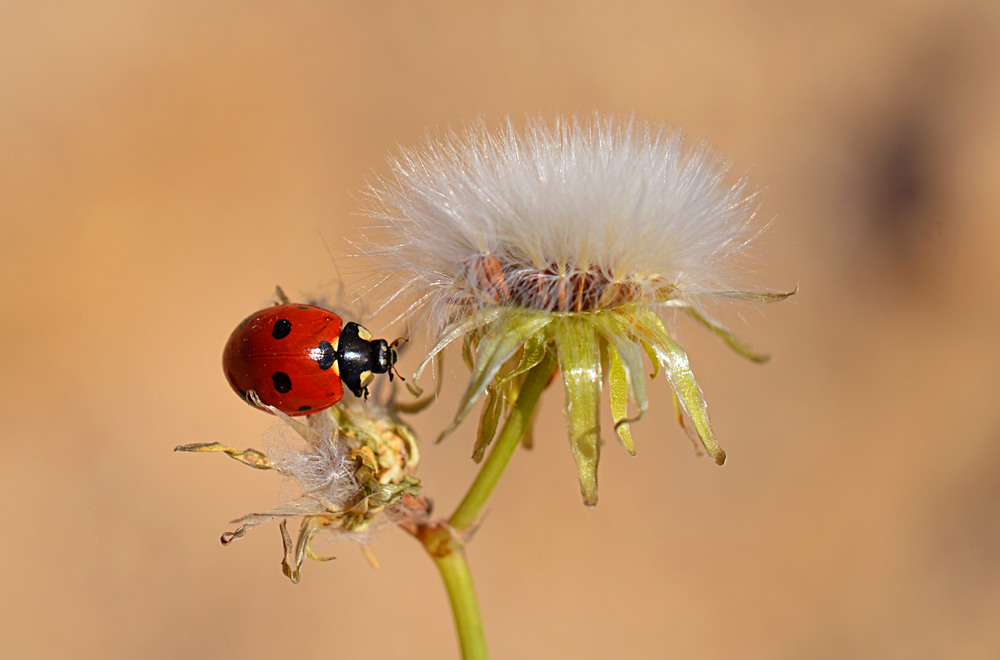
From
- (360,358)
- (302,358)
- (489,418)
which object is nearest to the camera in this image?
(489,418)

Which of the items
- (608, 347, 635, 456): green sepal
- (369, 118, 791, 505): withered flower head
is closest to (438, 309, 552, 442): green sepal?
(369, 118, 791, 505): withered flower head

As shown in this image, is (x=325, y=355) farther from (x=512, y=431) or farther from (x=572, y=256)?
(x=572, y=256)

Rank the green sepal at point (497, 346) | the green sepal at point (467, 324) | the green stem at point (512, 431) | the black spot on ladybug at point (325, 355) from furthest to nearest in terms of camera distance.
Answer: the black spot on ladybug at point (325, 355) → the green stem at point (512, 431) → the green sepal at point (467, 324) → the green sepal at point (497, 346)

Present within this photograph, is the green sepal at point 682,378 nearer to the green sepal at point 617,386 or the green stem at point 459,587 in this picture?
the green sepal at point 617,386

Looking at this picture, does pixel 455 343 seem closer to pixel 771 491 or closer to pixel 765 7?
pixel 771 491

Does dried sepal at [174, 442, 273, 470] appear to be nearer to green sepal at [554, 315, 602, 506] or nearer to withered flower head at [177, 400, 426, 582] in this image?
withered flower head at [177, 400, 426, 582]

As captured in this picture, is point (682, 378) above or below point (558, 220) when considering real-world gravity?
below

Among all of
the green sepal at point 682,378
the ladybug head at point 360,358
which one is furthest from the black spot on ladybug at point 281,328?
the green sepal at point 682,378

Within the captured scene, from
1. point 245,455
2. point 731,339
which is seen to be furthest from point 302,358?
point 731,339

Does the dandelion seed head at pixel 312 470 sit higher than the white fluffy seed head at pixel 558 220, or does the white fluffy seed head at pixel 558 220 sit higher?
the white fluffy seed head at pixel 558 220
